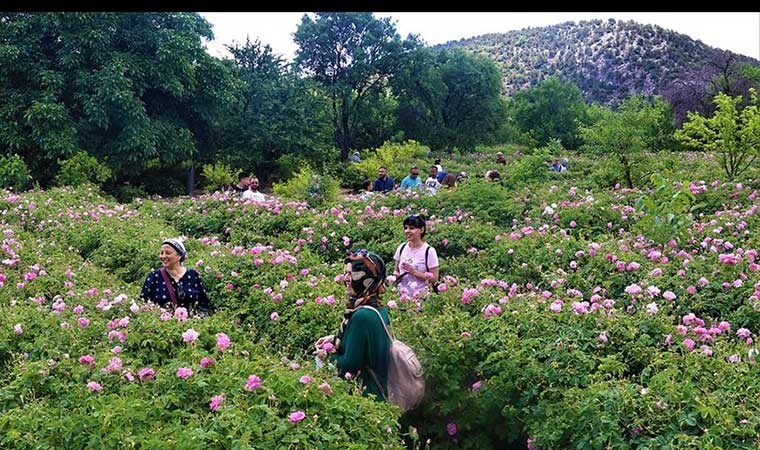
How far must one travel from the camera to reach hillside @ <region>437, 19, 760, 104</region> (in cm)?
6862

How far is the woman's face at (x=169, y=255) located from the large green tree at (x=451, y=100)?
106ft

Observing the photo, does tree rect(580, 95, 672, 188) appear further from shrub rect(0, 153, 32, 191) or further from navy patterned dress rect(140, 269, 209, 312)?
shrub rect(0, 153, 32, 191)

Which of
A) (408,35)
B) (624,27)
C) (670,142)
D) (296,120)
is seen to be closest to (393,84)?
(408,35)

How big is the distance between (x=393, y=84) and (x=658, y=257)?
3128 cm

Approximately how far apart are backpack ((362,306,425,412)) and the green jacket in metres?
0.03

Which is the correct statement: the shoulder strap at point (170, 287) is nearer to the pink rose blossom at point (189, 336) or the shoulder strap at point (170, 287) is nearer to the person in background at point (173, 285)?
the person in background at point (173, 285)

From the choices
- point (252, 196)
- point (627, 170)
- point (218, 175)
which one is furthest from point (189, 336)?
point (218, 175)

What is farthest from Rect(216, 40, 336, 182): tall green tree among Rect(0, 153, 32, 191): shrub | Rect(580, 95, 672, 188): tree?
Rect(580, 95, 672, 188): tree

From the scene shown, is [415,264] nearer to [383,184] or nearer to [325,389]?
[325,389]

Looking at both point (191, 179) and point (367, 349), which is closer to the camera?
point (367, 349)

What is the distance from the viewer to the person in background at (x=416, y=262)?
5555mm

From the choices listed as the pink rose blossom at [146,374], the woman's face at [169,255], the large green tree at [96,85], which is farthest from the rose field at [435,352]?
the large green tree at [96,85]

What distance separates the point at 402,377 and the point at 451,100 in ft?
122

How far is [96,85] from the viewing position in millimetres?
18375
